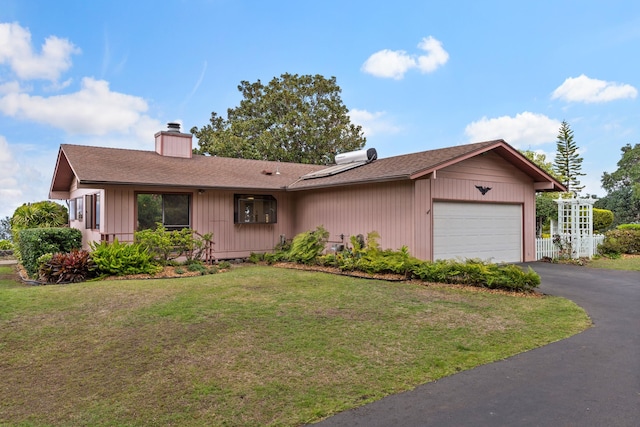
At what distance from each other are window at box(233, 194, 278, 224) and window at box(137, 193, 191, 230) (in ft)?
5.35

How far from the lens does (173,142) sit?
15.6m

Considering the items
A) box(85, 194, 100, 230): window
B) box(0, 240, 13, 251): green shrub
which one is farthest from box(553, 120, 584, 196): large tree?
box(0, 240, 13, 251): green shrub

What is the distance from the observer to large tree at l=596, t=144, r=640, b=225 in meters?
33.9

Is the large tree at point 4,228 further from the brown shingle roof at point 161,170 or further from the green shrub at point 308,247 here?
the green shrub at point 308,247

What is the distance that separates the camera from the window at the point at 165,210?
41.2ft

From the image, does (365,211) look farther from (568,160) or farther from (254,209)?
(568,160)

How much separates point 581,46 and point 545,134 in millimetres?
→ 20293

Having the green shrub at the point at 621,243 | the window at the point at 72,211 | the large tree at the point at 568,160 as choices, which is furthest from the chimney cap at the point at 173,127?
the large tree at the point at 568,160

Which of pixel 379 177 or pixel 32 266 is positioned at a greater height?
pixel 379 177

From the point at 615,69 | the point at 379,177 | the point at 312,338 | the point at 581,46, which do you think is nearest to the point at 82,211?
the point at 379,177

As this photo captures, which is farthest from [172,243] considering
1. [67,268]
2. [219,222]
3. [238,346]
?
[238,346]

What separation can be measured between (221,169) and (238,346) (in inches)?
437

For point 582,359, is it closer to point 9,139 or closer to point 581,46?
point 581,46

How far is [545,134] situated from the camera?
31.9m
